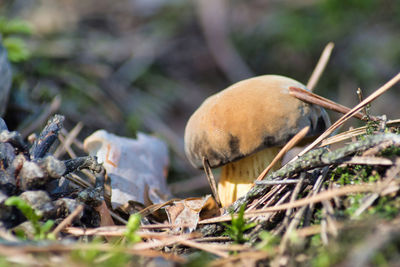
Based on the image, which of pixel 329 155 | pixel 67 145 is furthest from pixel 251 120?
pixel 67 145

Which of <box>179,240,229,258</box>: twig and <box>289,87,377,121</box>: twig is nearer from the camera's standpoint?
<box>179,240,229,258</box>: twig

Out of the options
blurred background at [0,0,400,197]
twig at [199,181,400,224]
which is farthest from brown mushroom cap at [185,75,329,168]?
blurred background at [0,0,400,197]

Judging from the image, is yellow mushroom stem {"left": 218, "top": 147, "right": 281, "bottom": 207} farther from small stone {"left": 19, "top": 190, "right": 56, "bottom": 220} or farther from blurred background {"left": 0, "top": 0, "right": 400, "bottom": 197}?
blurred background {"left": 0, "top": 0, "right": 400, "bottom": 197}

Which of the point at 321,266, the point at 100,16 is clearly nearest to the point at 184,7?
the point at 100,16

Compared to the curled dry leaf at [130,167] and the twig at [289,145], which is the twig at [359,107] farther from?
the curled dry leaf at [130,167]

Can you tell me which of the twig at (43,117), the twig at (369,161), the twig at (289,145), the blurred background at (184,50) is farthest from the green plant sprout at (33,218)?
the blurred background at (184,50)

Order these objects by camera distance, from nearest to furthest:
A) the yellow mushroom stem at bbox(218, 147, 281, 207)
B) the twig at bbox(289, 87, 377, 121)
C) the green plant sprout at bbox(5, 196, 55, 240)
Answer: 1. the green plant sprout at bbox(5, 196, 55, 240)
2. the twig at bbox(289, 87, 377, 121)
3. the yellow mushroom stem at bbox(218, 147, 281, 207)
